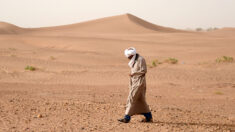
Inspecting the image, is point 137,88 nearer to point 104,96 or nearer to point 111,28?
point 104,96

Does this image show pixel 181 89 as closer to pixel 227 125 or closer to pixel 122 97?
pixel 122 97

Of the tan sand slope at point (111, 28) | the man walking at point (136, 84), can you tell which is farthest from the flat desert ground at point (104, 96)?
the tan sand slope at point (111, 28)

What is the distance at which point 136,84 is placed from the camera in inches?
270

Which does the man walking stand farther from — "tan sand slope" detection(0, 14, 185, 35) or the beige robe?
"tan sand slope" detection(0, 14, 185, 35)

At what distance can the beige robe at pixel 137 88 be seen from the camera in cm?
680

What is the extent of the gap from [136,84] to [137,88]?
0.28ft

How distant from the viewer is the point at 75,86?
13562 millimetres

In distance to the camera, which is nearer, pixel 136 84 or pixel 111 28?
pixel 136 84

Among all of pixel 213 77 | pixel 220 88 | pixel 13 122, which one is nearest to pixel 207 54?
pixel 213 77

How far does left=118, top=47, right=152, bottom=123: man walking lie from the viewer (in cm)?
680

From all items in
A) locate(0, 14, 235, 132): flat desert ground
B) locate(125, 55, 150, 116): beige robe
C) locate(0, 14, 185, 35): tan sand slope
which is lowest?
locate(0, 14, 235, 132): flat desert ground

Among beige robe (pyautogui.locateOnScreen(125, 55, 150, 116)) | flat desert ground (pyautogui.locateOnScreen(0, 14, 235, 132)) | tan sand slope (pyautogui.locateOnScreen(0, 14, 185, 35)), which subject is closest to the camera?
beige robe (pyautogui.locateOnScreen(125, 55, 150, 116))

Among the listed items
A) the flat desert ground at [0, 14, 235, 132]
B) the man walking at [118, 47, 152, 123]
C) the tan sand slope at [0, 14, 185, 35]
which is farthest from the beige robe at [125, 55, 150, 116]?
the tan sand slope at [0, 14, 185, 35]

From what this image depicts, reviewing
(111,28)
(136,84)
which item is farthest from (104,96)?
(111,28)
